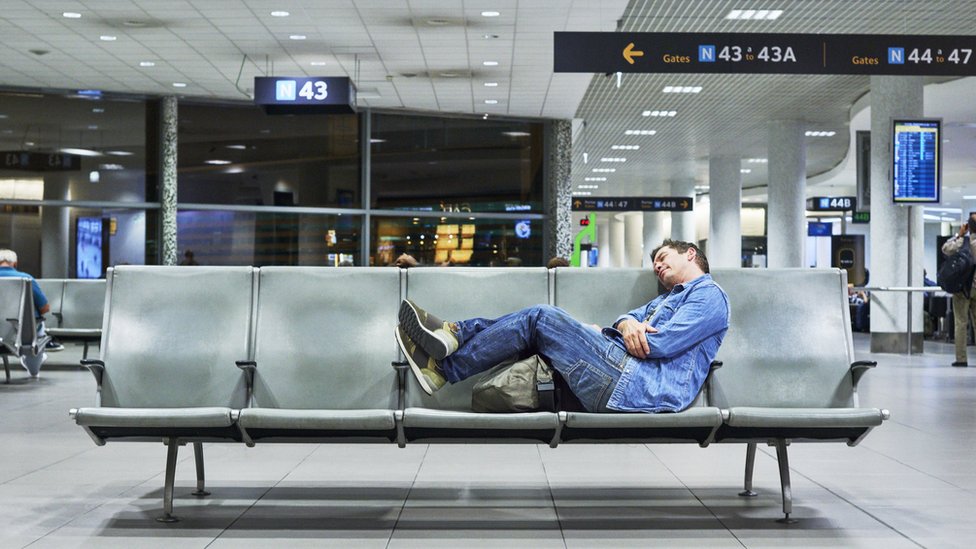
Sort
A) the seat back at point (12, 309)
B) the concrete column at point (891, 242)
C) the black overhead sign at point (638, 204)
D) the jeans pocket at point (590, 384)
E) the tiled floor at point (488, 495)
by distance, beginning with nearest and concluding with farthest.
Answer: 1. the tiled floor at point (488, 495)
2. the jeans pocket at point (590, 384)
3. the seat back at point (12, 309)
4. the concrete column at point (891, 242)
5. the black overhead sign at point (638, 204)

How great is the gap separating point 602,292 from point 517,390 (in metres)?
0.83

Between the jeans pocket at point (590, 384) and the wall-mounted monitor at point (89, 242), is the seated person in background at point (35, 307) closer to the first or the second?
the wall-mounted monitor at point (89, 242)

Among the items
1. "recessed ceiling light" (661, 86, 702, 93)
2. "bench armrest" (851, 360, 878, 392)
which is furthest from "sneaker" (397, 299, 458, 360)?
"recessed ceiling light" (661, 86, 702, 93)

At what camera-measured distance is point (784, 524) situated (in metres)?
4.32

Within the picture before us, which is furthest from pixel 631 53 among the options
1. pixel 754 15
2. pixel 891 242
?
pixel 891 242

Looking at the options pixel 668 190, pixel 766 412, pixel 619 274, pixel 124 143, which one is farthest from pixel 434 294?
pixel 668 190

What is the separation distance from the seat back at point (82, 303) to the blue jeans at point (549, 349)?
32.8ft

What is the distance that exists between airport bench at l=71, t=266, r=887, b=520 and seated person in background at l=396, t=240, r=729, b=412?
0.91 feet

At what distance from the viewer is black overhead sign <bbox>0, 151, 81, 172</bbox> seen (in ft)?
59.9

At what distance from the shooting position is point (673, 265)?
4684 millimetres

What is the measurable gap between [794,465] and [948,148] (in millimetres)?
21619

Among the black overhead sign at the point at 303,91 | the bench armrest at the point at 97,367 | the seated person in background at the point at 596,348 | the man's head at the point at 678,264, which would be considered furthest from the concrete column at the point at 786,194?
the bench armrest at the point at 97,367

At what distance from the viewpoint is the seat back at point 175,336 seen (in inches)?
185

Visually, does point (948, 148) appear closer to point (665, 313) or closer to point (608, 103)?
point (608, 103)
